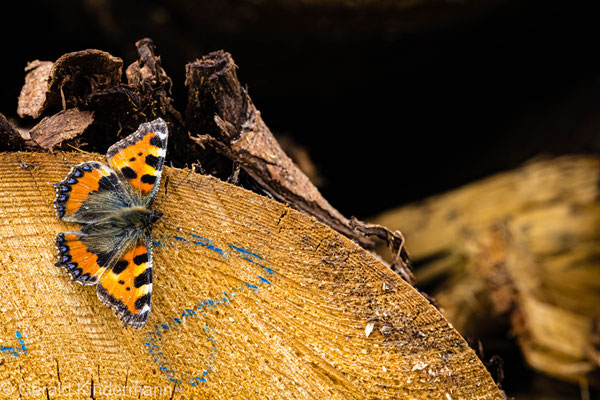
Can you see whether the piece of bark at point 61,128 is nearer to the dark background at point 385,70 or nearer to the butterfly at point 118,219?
the butterfly at point 118,219

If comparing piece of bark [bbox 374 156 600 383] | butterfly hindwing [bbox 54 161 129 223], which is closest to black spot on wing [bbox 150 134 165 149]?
butterfly hindwing [bbox 54 161 129 223]

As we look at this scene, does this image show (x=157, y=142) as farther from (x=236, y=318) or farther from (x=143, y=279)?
(x=236, y=318)

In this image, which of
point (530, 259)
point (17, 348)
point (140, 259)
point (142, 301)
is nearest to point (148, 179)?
point (140, 259)

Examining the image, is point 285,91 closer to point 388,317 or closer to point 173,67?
point 173,67

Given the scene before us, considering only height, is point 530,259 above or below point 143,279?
above

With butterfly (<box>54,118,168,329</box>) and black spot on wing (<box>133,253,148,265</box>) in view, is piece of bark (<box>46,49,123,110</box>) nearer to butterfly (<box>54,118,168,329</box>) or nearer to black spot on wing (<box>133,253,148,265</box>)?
butterfly (<box>54,118,168,329</box>)

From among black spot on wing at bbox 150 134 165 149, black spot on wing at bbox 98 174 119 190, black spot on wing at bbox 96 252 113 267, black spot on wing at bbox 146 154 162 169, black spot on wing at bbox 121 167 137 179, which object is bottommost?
black spot on wing at bbox 96 252 113 267

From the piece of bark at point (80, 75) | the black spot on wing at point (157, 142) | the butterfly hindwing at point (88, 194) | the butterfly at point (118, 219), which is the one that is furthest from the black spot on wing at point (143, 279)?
the piece of bark at point (80, 75)

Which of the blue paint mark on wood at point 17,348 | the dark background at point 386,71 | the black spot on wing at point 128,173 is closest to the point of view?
the blue paint mark on wood at point 17,348
